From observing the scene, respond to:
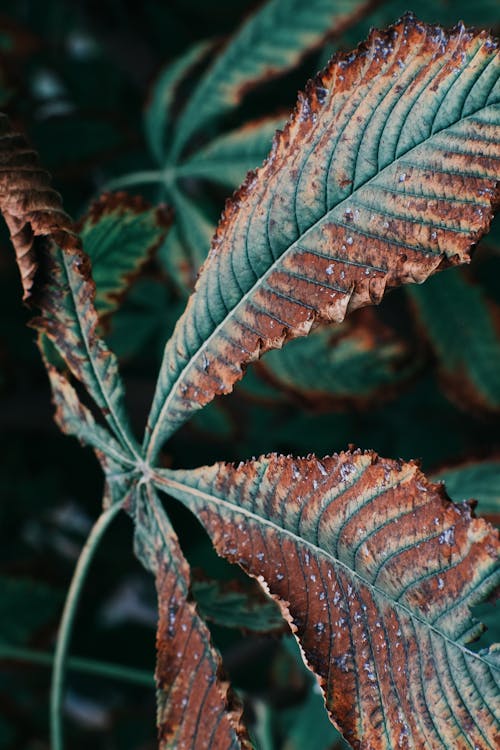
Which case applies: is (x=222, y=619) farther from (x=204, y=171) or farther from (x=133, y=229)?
(x=204, y=171)

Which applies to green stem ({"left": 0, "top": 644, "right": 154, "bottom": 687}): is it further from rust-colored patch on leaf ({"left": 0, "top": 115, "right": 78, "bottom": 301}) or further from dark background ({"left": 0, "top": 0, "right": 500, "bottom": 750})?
rust-colored patch on leaf ({"left": 0, "top": 115, "right": 78, "bottom": 301})

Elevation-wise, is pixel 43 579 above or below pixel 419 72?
above

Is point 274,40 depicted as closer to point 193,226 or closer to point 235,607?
point 193,226

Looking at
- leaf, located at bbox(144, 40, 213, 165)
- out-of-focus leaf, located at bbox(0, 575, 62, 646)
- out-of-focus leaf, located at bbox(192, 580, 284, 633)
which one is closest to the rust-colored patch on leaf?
out-of-focus leaf, located at bbox(192, 580, 284, 633)

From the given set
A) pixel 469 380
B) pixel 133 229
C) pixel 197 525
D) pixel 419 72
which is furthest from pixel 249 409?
pixel 419 72

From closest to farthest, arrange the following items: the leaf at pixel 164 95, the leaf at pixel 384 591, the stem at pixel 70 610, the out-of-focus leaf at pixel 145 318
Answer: the leaf at pixel 384 591 < the stem at pixel 70 610 < the leaf at pixel 164 95 < the out-of-focus leaf at pixel 145 318

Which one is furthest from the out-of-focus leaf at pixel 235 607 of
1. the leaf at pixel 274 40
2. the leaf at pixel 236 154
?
the leaf at pixel 274 40

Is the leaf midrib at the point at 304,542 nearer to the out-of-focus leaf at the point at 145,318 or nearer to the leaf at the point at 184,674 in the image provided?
the leaf at the point at 184,674
